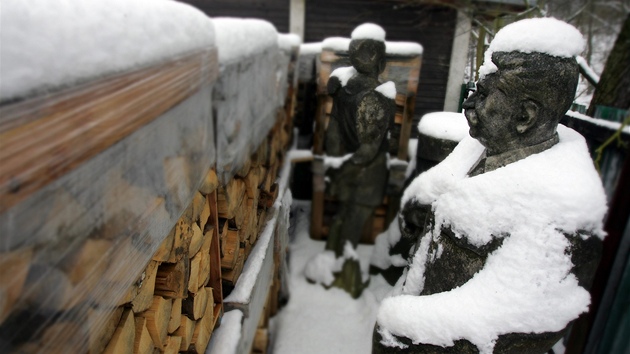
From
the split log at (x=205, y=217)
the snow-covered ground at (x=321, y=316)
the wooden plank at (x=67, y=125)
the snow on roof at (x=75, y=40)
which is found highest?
the snow on roof at (x=75, y=40)

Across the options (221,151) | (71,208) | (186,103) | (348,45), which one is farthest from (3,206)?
(348,45)

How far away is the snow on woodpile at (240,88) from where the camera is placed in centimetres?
126

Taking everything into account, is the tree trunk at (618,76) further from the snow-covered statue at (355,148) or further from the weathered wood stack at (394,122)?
the snow-covered statue at (355,148)

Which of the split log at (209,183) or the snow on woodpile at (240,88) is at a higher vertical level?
the snow on woodpile at (240,88)

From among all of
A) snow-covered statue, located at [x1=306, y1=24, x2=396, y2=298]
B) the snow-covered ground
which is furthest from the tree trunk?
the snow-covered ground

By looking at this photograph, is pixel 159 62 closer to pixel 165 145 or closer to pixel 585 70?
pixel 165 145

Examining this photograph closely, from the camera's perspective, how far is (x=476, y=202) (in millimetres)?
1114

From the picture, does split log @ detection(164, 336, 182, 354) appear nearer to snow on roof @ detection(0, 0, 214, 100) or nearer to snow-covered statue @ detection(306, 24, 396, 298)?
snow on roof @ detection(0, 0, 214, 100)

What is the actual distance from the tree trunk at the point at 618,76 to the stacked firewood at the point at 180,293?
1.10 meters

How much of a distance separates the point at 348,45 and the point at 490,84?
3.88 feet

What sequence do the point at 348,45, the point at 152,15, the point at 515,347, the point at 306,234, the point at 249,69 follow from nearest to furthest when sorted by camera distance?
the point at 152,15 < the point at 515,347 < the point at 249,69 < the point at 348,45 < the point at 306,234

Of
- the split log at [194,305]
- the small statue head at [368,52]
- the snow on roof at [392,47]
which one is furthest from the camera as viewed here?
the snow on roof at [392,47]

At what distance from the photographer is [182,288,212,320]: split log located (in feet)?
4.33

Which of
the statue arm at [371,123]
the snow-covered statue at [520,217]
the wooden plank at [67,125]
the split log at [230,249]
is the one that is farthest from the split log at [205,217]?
the statue arm at [371,123]
